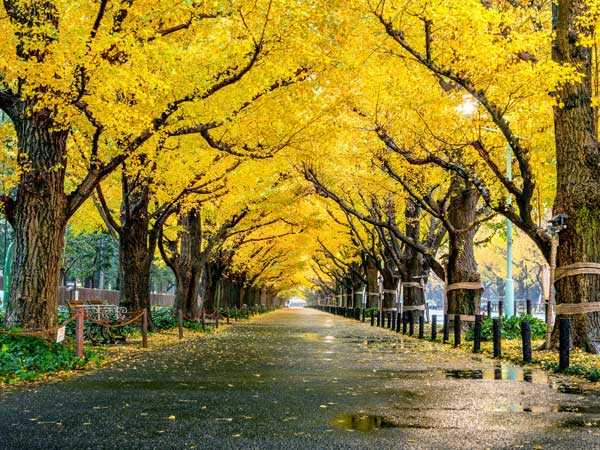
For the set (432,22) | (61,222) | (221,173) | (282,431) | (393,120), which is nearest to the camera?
(282,431)

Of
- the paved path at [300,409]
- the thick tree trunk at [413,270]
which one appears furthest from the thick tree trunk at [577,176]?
the thick tree trunk at [413,270]

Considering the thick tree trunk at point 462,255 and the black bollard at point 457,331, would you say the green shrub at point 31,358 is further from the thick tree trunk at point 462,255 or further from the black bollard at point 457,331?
the thick tree trunk at point 462,255

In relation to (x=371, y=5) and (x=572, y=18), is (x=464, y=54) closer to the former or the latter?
(x=371, y=5)

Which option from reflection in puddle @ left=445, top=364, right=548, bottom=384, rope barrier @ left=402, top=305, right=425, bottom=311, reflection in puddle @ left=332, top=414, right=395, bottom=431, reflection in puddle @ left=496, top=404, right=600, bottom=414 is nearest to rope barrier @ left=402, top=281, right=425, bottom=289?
rope barrier @ left=402, top=305, right=425, bottom=311

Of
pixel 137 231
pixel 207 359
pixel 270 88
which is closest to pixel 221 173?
pixel 137 231

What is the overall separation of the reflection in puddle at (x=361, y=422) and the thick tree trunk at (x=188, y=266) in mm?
22779

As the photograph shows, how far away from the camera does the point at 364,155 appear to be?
80.7 ft

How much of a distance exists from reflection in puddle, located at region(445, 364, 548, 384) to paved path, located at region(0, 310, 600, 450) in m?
0.03

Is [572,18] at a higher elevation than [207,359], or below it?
higher

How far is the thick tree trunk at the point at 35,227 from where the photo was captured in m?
14.3

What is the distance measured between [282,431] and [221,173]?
16.7m

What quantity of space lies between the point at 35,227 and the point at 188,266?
16.1 metres

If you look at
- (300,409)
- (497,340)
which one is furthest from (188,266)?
(300,409)

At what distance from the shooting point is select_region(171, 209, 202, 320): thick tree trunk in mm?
30047
